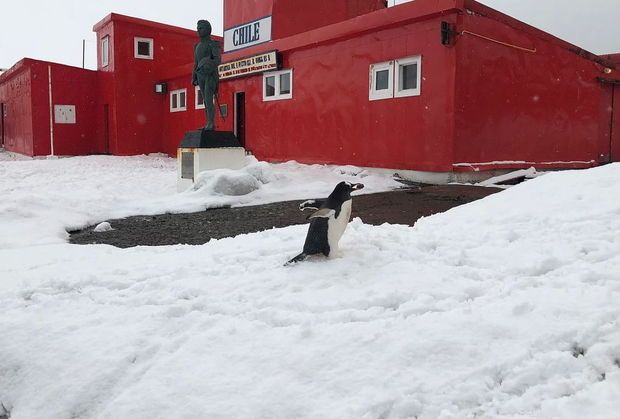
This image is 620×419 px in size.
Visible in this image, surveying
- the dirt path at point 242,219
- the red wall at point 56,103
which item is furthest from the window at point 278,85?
the red wall at point 56,103

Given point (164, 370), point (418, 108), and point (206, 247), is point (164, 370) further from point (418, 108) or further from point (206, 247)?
point (418, 108)

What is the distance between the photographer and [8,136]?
25.2 m

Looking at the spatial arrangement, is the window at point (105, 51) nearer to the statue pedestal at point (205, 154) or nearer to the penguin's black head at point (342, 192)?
the statue pedestal at point (205, 154)

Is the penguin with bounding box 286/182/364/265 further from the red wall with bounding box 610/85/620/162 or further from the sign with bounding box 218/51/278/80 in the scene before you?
the red wall with bounding box 610/85/620/162

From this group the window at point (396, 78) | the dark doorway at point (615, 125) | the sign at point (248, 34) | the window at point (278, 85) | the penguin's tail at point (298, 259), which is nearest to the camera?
the penguin's tail at point (298, 259)

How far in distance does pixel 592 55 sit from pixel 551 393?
1301 cm

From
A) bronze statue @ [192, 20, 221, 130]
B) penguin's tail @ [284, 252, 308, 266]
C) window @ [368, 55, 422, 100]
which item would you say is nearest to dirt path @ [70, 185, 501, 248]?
penguin's tail @ [284, 252, 308, 266]

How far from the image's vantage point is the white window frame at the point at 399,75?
1012 centimetres

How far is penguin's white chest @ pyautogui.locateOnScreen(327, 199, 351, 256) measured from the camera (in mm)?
3416

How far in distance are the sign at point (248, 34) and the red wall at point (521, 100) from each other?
762 centimetres

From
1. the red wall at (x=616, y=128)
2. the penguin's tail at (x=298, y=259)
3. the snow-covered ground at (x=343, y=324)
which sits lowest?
the snow-covered ground at (x=343, y=324)

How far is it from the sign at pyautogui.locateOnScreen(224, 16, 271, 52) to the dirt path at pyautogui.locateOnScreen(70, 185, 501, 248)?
936cm

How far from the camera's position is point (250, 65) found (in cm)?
1423

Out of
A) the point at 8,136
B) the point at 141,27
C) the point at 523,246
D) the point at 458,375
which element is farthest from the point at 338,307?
the point at 8,136
